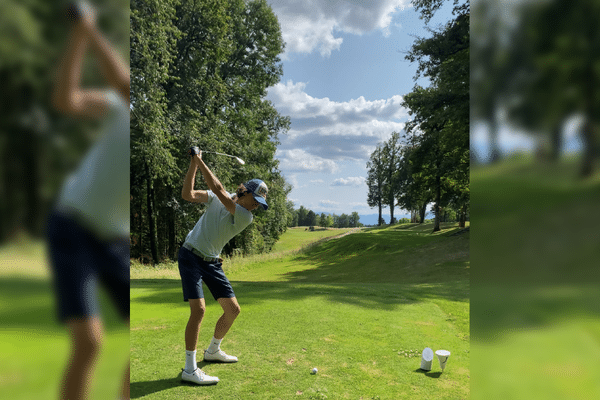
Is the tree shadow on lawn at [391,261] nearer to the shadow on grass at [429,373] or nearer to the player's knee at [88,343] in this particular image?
the shadow on grass at [429,373]

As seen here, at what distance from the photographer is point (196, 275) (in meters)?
3.06

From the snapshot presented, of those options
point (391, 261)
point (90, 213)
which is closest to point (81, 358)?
point (90, 213)

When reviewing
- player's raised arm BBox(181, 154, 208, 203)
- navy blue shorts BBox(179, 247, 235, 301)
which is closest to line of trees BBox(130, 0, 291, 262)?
player's raised arm BBox(181, 154, 208, 203)

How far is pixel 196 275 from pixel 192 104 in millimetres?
13976

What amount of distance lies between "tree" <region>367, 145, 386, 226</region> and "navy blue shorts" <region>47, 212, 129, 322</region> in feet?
118

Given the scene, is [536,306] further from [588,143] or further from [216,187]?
[216,187]

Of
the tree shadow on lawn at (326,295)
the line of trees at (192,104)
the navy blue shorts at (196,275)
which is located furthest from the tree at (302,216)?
the navy blue shorts at (196,275)

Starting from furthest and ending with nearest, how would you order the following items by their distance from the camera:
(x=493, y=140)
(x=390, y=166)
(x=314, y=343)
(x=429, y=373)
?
(x=390, y=166), (x=314, y=343), (x=429, y=373), (x=493, y=140)

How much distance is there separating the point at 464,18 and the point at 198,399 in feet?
51.1

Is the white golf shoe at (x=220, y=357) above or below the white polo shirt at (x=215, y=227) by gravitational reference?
below

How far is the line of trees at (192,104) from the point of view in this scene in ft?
38.7

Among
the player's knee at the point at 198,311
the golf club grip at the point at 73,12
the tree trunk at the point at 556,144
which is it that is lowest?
the player's knee at the point at 198,311

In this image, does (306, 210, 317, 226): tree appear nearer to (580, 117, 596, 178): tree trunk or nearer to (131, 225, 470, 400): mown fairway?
(131, 225, 470, 400): mown fairway

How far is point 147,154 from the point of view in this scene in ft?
40.0
